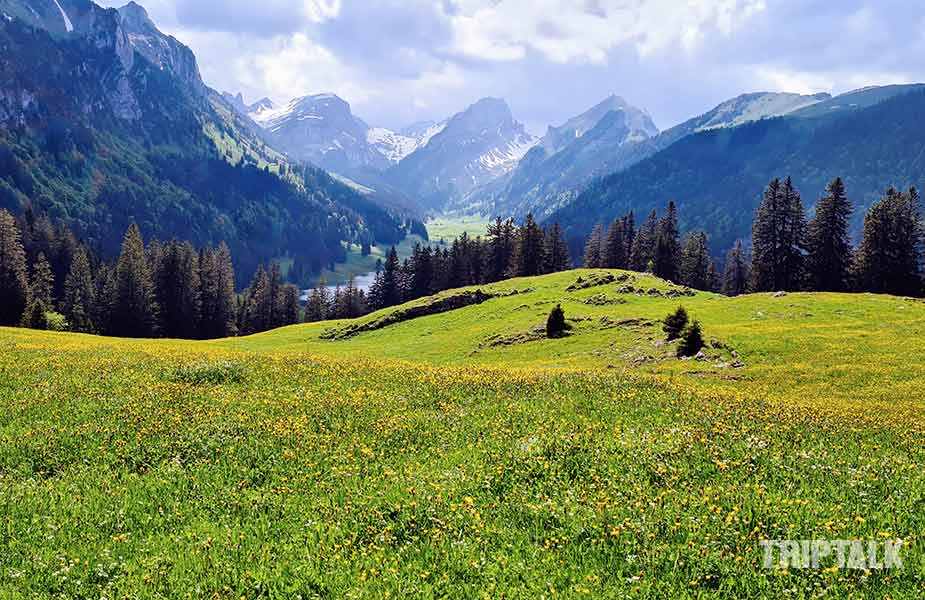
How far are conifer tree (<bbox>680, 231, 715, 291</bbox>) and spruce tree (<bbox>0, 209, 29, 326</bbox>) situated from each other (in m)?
123

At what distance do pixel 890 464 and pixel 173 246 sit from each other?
12765 cm

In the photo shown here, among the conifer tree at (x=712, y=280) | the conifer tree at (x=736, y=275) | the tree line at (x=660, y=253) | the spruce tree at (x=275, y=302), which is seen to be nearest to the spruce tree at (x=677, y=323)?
the tree line at (x=660, y=253)

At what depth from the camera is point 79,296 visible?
112 m

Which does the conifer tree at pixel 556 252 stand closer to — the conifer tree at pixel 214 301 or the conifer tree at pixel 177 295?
the conifer tree at pixel 214 301

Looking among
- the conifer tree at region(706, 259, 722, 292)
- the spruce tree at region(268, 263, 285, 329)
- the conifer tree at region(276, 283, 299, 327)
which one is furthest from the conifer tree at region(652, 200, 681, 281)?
the spruce tree at region(268, 263, 285, 329)

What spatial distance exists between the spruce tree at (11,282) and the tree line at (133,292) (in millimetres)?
133

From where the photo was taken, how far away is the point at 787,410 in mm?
18125

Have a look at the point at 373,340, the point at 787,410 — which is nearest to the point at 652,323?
the point at 787,410

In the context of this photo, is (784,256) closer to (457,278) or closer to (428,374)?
(457,278)

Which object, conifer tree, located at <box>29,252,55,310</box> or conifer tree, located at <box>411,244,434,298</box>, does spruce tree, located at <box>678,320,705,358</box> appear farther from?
conifer tree, located at <box>29,252,55,310</box>

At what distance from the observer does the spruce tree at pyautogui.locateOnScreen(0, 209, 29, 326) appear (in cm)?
9275

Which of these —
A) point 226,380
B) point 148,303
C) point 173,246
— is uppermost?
point 173,246

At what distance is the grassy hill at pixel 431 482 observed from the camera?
27.8ft

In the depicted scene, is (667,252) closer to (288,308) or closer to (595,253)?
(595,253)
